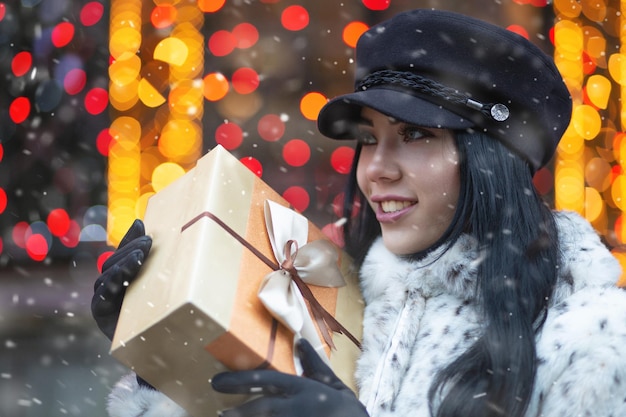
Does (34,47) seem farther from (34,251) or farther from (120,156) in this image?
(34,251)

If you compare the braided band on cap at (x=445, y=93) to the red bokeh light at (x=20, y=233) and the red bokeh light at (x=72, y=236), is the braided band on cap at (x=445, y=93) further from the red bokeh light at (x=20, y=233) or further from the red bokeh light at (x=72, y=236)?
the red bokeh light at (x=20, y=233)

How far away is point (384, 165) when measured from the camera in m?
1.64

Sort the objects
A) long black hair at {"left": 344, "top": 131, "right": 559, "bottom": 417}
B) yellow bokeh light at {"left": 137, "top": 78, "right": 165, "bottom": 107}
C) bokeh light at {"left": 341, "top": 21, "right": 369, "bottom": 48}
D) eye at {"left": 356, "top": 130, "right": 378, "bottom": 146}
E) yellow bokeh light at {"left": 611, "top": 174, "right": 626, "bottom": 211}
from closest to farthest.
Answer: long black hair at {"left": 344, "top": 131, "right": 559, "bottom": 417} → eye at {"left": 356, "top": 130, "right": 378, "bottom": 146} → yellow bokeh light at {"left": 611, "top": 174, "right": 626, "bottom": 211} → bokeh light at {"left": 341, "top": 21, "right": 369, "bottom": 48} → yellow bokeh light at {"left": 137, "top": 78, "right": 165, "bottom": 107}

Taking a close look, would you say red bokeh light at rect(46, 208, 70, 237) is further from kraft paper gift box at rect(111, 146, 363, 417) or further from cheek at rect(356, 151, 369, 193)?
cheek at rect(356, 151, 369, 193)

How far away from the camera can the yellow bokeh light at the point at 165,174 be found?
3850 mm

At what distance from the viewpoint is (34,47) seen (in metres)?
4.00

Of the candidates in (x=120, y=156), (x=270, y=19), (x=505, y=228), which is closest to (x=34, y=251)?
(x=120, y=156)

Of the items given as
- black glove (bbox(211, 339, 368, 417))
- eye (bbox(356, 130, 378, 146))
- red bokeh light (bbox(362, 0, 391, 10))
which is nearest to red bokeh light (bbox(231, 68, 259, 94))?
red bokeh light (bbox(362, 0, 391, 10))

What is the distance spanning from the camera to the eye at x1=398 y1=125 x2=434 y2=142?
64.2 inches

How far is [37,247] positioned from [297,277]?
116 inches

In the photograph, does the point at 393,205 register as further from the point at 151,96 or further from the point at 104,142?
the point at 104,142

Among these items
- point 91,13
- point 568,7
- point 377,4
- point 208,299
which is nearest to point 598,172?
point 568,7

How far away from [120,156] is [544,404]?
299 cm

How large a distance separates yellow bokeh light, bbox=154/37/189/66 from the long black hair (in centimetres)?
251
